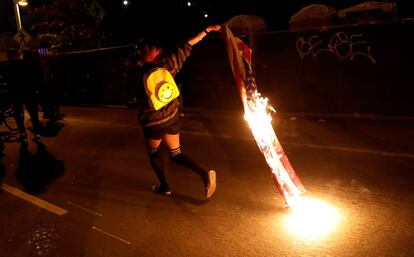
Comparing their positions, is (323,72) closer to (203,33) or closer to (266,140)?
(203,33)

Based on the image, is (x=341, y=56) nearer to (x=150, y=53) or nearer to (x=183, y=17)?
(x=150, y=53)

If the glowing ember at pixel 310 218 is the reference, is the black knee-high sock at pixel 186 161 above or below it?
above

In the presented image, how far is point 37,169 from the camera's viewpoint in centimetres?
775

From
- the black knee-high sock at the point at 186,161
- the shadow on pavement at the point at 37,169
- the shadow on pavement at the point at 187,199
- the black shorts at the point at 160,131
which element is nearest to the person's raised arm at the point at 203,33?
the black shorts at the point at 160,131

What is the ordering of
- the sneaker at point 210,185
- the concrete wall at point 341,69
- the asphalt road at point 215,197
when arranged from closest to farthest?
the asphalt road at point 215,197 < the sneaker at point 210,185 < the concrete wall at point 341,69

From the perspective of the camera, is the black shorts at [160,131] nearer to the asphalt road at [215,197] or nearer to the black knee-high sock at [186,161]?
the black knee-high sock at [186,161]

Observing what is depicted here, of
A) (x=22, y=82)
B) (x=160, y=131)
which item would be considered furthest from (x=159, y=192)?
(x=22, y=82)

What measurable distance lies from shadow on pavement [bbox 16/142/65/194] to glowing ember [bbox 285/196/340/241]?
147 inches

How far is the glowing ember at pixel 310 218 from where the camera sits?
4203 mm

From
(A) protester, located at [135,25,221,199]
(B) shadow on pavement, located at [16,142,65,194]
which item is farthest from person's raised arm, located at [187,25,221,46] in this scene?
(B) shadow on pavement, located at [16,142,65,194]

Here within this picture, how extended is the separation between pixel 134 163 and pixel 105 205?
6.65ft

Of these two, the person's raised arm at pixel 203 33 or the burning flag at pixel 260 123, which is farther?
the person's raised arm at pixel 203 33

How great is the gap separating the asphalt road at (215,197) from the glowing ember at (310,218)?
64 mm

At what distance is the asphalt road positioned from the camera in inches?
164
